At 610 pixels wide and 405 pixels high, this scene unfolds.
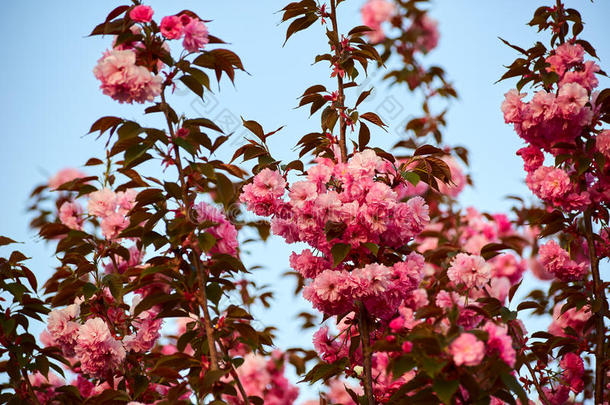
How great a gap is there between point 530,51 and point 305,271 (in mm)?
1488

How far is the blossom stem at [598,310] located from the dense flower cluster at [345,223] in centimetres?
95

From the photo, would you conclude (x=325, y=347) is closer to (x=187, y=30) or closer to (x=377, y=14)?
(x=187, y=30)

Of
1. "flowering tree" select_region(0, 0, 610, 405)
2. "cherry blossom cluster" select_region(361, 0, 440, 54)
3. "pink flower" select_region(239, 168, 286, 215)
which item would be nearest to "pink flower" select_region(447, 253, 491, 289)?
"flowering tree" select_region(0, 0, 610, 405)

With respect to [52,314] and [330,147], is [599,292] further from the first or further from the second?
[52,314]

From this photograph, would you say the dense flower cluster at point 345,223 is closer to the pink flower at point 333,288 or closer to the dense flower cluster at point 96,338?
the pink flower at point 333,288

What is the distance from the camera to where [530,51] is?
2.63 metres

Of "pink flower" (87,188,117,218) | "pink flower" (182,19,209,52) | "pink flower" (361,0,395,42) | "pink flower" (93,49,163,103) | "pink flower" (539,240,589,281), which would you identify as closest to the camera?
"pink flower" (93,49,163,103)

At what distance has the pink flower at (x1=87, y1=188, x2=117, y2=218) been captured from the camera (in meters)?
2.32

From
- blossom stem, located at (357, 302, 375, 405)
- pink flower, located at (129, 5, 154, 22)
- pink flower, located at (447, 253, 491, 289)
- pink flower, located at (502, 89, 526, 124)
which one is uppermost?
pink flower, located at (502, 89, 526, 124)

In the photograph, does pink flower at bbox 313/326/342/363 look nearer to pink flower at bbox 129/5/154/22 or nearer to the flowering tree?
the flowering tree

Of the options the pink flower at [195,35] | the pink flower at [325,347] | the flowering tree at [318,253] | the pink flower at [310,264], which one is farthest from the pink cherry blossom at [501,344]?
the pink flower at [195,35]

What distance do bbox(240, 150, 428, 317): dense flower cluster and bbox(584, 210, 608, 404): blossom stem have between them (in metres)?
0.95

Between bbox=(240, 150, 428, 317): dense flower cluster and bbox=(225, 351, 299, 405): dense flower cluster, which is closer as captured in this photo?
bbox=(240, 150, 428, 317): dense flower cluster

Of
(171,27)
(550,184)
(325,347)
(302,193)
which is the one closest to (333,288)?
(302,193)
